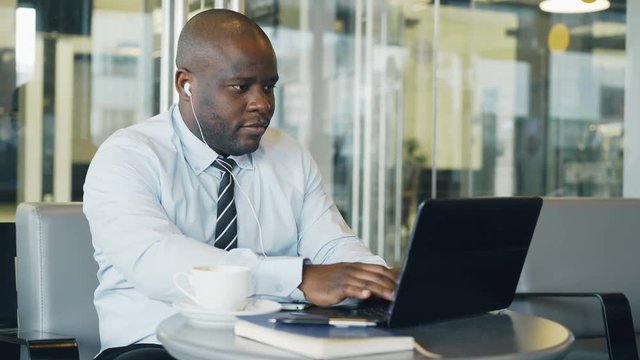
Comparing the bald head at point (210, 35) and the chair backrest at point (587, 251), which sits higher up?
the bald head at point (210, 35)

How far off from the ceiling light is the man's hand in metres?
5.50

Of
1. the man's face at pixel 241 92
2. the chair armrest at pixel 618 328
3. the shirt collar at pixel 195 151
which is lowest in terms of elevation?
the chair armrest at pixel 618 328

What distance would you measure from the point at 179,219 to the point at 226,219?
0.13 metres

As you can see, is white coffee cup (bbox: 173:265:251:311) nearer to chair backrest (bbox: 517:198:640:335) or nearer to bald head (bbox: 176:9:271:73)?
bald head (bbox: 176:9:271:73)

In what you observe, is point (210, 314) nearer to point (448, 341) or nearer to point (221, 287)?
point (221, 287)

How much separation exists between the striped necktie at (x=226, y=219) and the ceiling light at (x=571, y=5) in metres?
5.18

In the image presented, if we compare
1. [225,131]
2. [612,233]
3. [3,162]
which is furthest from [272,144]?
[3,162]

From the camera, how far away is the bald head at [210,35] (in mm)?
2543

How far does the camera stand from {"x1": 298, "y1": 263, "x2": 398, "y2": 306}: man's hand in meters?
2.03

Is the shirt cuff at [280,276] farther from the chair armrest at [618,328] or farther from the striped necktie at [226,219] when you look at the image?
the chair armrest at [618,328]

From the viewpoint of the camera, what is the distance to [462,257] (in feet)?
6.11

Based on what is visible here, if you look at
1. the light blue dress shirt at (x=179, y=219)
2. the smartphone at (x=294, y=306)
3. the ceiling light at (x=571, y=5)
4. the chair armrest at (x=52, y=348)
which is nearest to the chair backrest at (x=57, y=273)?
the light blue dress shirt at (x=179, y=219)

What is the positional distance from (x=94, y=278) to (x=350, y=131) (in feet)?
12.3

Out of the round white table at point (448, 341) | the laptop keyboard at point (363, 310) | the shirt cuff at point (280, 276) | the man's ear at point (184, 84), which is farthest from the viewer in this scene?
the man's ear at point (184, 84)
